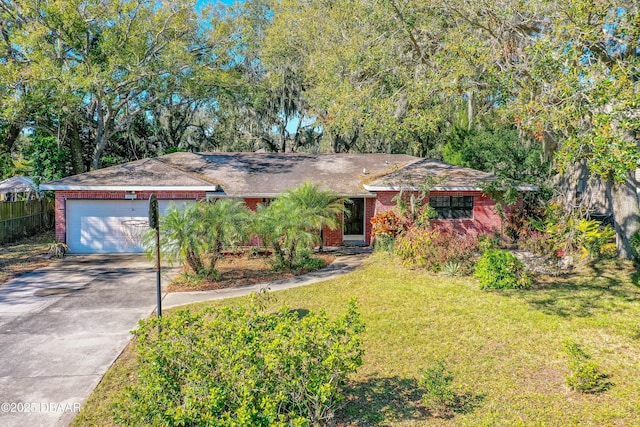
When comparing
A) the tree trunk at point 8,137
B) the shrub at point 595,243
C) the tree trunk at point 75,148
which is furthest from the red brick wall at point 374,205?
the tree trunk at point 8,137

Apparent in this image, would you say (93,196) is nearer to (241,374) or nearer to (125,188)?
(125,188)

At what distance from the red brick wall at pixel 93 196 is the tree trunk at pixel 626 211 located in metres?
13.6

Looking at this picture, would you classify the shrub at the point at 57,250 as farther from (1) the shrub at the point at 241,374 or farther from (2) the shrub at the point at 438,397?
(2) the shrub at the point at 438,397

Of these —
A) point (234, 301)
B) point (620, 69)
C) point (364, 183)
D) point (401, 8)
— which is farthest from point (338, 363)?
point (364, 183)

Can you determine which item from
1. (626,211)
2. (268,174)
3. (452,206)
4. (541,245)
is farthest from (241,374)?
(268,174)

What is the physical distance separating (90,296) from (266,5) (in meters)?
26.3

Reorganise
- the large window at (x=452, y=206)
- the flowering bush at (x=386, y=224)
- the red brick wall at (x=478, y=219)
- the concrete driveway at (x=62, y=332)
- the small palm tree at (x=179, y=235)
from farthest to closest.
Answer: the large window at (x=452, y=206), the red brick wall at (x=478, y=219), the flowering bush at (x=386, y=224), the small palm tree at (x=179, y=235), the concrete driveway at (x=62, y=332)

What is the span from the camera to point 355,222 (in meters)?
18.6

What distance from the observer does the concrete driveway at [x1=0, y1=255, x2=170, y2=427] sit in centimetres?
568

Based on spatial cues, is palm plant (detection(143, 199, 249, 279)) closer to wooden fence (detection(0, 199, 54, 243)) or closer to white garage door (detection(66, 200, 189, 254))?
white garage door (detection(66, 200, 189, 254))

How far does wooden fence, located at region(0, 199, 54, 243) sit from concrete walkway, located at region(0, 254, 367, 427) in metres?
4.89

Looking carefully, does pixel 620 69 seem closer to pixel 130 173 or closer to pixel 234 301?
pixel 234 301

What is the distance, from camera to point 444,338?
25.1 feet

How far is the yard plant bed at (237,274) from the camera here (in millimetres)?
11719
